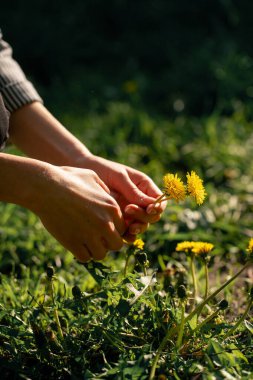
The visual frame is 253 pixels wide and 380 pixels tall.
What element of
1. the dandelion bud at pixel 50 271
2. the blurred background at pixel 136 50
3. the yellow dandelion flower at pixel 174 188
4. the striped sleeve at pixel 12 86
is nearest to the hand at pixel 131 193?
the yellow dandelion flower at pixel 174 188

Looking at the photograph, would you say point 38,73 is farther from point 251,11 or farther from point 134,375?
point 134,375

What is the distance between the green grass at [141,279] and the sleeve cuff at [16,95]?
57 centimetres

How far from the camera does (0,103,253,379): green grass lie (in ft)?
4.95

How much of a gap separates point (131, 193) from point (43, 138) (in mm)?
403

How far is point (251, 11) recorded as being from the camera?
17.3ft

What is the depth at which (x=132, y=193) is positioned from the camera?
170cm

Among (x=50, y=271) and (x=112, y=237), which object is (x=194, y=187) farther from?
(x=50, y=271)

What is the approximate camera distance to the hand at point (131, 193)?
5.33ft

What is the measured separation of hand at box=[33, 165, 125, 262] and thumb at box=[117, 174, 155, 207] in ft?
0.66

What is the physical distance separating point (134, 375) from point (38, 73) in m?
3.88

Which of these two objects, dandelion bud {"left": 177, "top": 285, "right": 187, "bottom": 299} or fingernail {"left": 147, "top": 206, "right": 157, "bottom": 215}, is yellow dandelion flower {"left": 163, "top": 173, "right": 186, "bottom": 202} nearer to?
fingernail {"left": 147, "top": 206, "right": 157, "bottom": 215}

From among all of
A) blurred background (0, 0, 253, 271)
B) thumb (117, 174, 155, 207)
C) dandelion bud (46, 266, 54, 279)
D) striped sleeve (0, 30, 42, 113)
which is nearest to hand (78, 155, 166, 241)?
thumb (117, 174, 155, 207)

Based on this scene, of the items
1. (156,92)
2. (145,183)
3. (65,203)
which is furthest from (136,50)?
(65,203)

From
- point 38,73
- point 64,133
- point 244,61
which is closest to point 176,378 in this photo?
point 64,133
